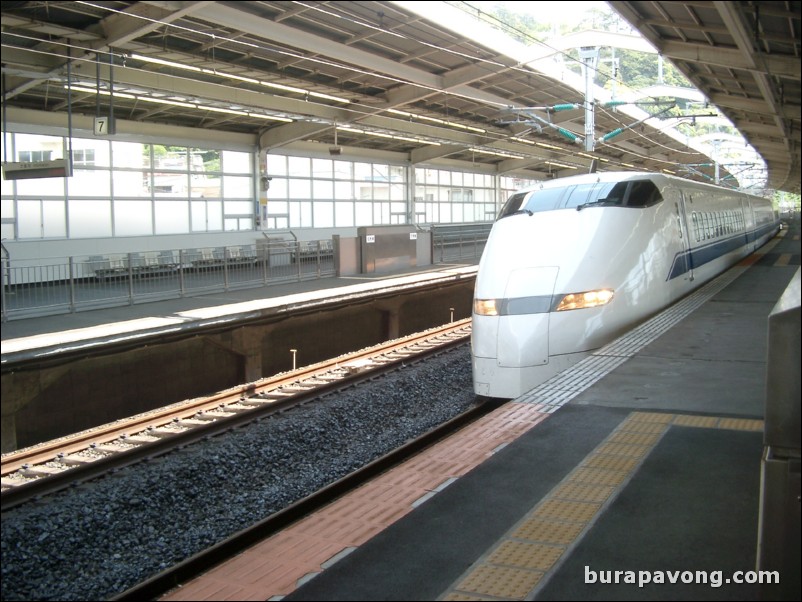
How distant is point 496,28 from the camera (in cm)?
1739

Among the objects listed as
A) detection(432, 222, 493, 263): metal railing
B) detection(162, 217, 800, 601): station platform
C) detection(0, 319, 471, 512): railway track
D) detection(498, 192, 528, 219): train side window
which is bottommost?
detection(0, 319, 471, 512): railway track

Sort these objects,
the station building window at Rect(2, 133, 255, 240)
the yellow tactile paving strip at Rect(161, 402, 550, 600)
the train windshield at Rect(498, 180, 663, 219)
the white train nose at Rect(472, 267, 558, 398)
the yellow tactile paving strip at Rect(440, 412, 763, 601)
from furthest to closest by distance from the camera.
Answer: the station building window at Rect(2, 133, 255, 240), the train windshield at Rect(498, 180, 663, 219), the white train nose at Rect(472, 267, 558, 398), the yellow tactile paving strip at Rect(161, 402, 550, 600), the yellow tactile paving strip at Rect(440, 412, 763, 601)

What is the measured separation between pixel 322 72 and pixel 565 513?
16171 millimetres

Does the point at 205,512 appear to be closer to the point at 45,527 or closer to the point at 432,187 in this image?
the point at 45,527

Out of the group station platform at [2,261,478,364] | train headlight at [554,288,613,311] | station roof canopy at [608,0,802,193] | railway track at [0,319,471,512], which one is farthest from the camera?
station platform at [2,261,478,364]

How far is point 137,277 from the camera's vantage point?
51.4ft

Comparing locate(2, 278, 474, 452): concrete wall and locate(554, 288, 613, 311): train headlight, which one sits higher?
locate(554, 288, 613, 311): train headlight

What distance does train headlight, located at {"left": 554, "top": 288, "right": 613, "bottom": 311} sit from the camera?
8.46 m

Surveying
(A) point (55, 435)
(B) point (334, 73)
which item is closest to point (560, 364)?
(A) point (55, 435)

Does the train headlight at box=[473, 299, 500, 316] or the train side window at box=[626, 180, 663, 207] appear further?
the train side window at box=[626, 180, 663, 207]

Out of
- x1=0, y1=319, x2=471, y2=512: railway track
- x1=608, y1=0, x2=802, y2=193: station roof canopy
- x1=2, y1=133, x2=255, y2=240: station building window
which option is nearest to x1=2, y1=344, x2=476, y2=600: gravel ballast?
x1=0, y1=319, x2=471, y2=512: railway track

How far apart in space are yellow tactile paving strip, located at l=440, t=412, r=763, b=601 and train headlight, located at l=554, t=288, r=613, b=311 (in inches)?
102

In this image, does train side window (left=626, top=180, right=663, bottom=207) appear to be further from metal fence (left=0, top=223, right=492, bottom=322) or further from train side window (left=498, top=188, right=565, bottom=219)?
metal fence (left=0, top=223, right=492, bottom=322)

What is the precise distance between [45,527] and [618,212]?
7432mm
